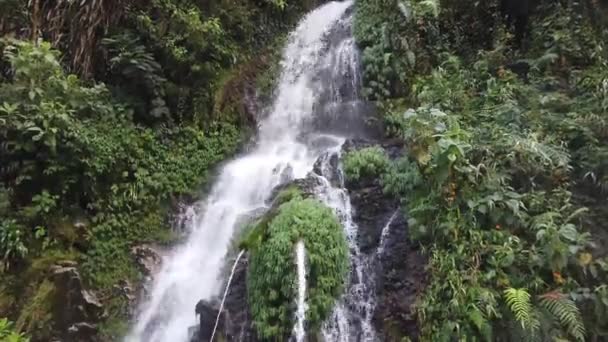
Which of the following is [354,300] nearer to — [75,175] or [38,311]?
[38,311]

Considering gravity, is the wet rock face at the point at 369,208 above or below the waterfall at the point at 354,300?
above

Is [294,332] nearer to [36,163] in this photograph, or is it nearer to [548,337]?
[548,337]

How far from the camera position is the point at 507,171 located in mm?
6059

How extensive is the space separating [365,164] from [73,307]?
4132mm

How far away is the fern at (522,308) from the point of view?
4.73 m

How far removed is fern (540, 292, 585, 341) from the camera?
4708mm

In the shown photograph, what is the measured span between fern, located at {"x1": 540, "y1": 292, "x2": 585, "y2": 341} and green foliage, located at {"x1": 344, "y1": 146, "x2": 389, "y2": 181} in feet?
9.24

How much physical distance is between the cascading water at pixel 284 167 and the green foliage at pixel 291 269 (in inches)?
10.6

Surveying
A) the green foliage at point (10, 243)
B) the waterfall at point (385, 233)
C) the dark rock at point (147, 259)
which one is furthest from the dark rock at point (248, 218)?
the green foliage at point (10, 243)

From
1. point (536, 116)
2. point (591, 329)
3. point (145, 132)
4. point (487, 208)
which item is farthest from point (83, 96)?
point (591, 329)

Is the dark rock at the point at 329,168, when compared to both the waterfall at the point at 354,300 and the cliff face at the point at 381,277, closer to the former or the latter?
the cliff face at the point at 381,277

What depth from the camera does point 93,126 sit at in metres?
7.34

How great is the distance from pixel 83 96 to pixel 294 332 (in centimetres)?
448

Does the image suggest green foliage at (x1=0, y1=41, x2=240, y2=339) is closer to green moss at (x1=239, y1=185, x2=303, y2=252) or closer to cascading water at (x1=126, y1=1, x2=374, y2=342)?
cascading water at (x1=126, y1=1, x2=374, y2=342)
